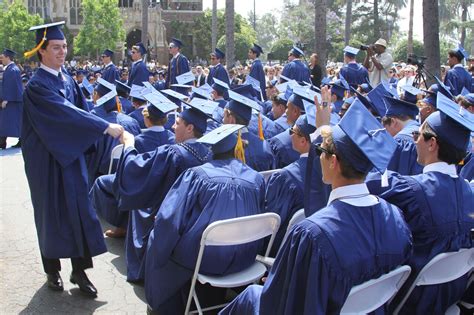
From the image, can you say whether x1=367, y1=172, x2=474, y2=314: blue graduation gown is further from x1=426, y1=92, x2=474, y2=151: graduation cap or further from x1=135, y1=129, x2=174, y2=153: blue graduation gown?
x1=135, y1=129, x2=174, y2=153: blue graduation gown

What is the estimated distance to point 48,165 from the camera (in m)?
4.35

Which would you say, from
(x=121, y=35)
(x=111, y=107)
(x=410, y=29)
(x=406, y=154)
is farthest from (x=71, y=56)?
(x=406, y=154)

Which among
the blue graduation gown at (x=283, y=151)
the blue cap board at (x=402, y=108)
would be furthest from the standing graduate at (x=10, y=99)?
the blue cap board at (x=402, y=108)

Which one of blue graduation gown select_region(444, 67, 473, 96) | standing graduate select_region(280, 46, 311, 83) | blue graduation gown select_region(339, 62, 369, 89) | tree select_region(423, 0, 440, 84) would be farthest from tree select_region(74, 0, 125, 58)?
blue graduation gown select_region(444, 67, 473, 96)

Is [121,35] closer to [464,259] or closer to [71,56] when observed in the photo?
[71,56]

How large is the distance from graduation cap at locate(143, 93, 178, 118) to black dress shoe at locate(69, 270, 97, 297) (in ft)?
5.50

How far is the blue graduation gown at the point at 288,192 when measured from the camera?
4.03m

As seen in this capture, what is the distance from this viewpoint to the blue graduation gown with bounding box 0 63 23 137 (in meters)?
11.5

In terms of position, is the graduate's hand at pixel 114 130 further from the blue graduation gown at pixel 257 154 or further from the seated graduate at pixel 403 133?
the seated graduate at pixel 403 133

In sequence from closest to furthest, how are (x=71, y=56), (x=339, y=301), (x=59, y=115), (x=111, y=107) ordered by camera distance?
(x=339, y=301)
(x=59, y=115)
(x=111, y=107)
(x=71, y=56)

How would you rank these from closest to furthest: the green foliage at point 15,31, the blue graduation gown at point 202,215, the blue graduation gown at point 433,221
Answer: the blue graduation gown at point 433,221 < the blue graduation gown at point 202,215 < the green foliage at point 15,31

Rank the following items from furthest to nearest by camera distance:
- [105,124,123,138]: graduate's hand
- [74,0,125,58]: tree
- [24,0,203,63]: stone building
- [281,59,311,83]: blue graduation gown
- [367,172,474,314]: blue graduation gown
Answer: [24,0,203,63]: stone building, [74,0,125,58]: tree, [281,59,311,83]: blue graduation gown, [105,124,123,138]: graduate's hand, [367,172,474,314]: blue graduation gown

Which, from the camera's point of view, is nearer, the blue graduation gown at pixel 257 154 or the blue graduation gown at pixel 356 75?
the blue graduation gown at pixel 257 154

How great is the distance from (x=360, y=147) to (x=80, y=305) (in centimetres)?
284
